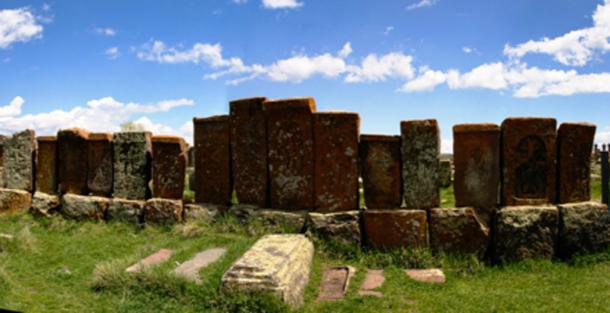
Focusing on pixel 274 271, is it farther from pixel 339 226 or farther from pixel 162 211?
pixel 162 211

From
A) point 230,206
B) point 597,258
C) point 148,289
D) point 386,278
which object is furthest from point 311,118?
point 597,258

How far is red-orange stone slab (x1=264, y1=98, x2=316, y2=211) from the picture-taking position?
6.18m

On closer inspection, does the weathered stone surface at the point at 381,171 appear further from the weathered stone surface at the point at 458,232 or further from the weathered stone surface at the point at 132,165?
the weathered stone surface at the point at 132,165

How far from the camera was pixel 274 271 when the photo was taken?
13.2 feet

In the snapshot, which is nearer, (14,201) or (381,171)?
(381,171)

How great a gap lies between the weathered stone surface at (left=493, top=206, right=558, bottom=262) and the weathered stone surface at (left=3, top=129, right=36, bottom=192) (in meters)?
7.71

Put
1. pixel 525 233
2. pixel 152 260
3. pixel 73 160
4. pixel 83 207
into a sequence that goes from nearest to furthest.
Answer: pixel 152 260, pixel 525 233, pixel 83 207, pixel 73 160

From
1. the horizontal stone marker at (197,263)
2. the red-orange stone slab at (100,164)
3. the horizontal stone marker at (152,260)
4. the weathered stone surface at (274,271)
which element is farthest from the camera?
the red-orange stone slab at (100,164)

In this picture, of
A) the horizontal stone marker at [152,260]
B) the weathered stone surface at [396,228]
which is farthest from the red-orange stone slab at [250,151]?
the weathered stone surface at [396,228]

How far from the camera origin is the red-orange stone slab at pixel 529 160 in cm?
583

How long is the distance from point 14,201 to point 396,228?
6696 mm

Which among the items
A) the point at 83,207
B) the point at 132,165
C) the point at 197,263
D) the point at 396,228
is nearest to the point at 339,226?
the point at 396,228

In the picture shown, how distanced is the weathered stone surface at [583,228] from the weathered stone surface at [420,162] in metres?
1.61

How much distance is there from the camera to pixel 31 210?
789 centimetres
